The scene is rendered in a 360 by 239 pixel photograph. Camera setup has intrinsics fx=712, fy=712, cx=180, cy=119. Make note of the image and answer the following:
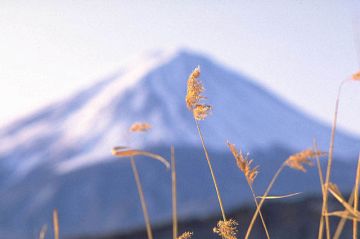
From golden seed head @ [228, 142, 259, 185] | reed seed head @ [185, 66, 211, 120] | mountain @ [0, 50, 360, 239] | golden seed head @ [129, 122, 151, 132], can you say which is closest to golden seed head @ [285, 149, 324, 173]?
golden seed head @ [228, 142, 259, 185]

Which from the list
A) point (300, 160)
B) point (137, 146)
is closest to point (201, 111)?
point (300, 160)

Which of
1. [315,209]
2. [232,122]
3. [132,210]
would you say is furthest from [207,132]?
[315,209]

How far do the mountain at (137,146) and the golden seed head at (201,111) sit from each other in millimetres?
50702

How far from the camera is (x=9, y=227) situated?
63344 mm

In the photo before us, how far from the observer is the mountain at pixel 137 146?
6406 cm

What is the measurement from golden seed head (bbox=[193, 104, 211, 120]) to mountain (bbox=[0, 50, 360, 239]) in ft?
166

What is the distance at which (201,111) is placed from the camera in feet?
3.78

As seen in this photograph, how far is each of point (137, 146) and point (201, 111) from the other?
64.7 metres

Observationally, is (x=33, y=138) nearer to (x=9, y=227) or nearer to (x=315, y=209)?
(x=9, y=227)

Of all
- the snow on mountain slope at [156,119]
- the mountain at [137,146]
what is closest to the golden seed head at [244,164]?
the mountain at [137,146]

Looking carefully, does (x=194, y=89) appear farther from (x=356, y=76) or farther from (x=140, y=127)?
(x=356, y=76)

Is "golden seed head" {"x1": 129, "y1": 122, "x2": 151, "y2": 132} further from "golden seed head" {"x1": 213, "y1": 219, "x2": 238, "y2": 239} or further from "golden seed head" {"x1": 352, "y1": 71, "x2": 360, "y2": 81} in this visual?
"golden seed head" {"x1": 352, "y1": 71, "x2": 360, "y2": 81}

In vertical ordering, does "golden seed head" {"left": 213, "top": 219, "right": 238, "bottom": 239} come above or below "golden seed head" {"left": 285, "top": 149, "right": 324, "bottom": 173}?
below

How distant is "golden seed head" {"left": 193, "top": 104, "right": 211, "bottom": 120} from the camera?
1143 millimetres
